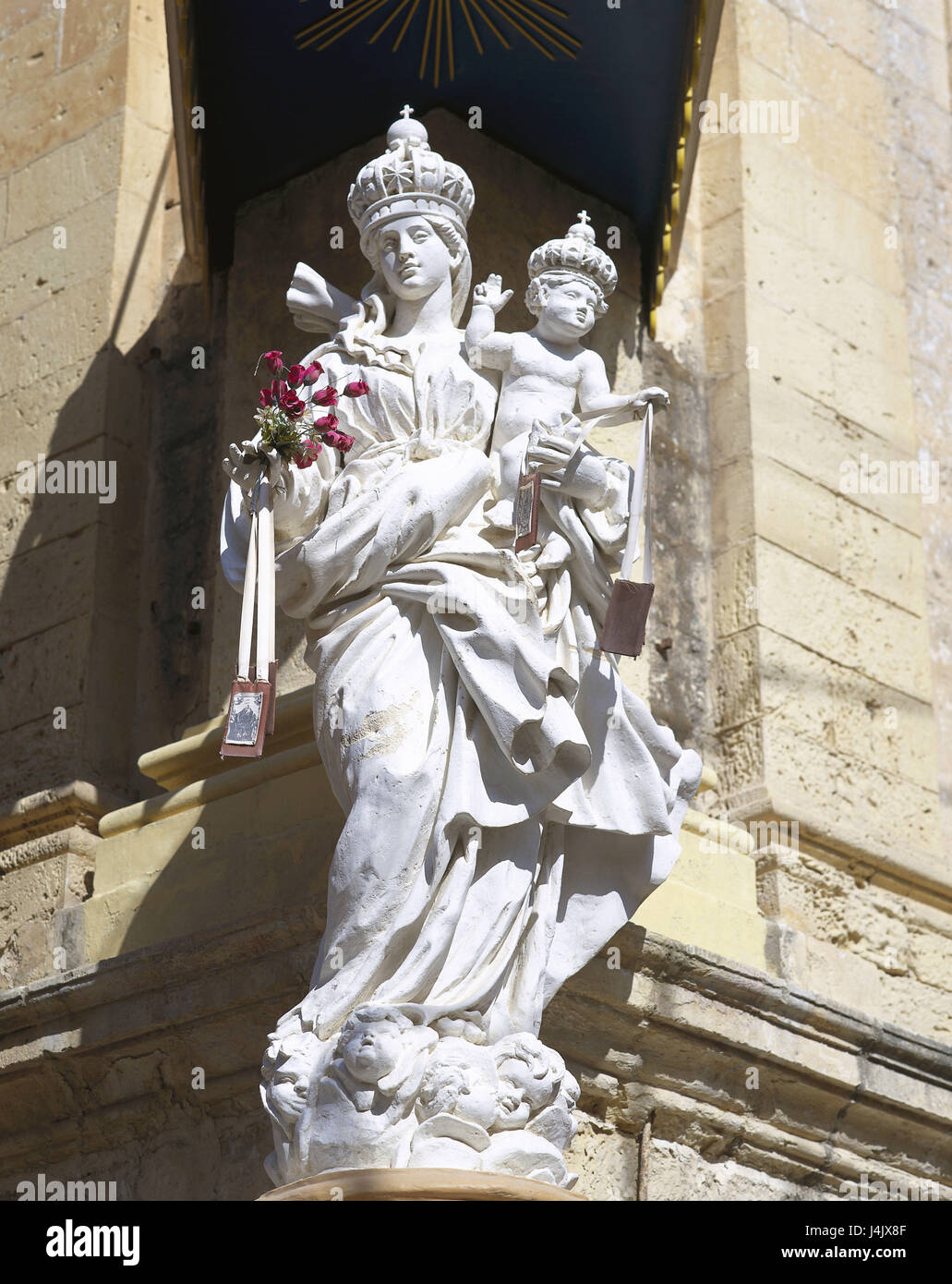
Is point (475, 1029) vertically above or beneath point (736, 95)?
beneath

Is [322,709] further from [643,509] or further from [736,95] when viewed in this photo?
[736,95]

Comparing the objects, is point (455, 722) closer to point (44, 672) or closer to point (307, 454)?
point (307, 454)

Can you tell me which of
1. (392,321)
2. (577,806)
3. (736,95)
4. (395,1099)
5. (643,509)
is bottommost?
(395,1099)

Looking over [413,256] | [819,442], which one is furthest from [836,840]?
[413,256]

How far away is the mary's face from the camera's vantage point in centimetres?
558

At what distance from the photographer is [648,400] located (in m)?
5.34

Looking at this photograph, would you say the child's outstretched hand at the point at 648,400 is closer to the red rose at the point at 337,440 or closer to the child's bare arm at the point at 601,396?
the child's bare arm at the point at 601,396

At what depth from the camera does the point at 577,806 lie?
518 cm

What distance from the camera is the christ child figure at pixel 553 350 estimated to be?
545 cm

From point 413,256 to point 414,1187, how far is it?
2192mm

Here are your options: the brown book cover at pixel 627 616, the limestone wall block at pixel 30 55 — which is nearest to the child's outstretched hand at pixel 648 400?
the brown book cover at pixel 627 616

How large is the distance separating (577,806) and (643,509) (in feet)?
2.28
